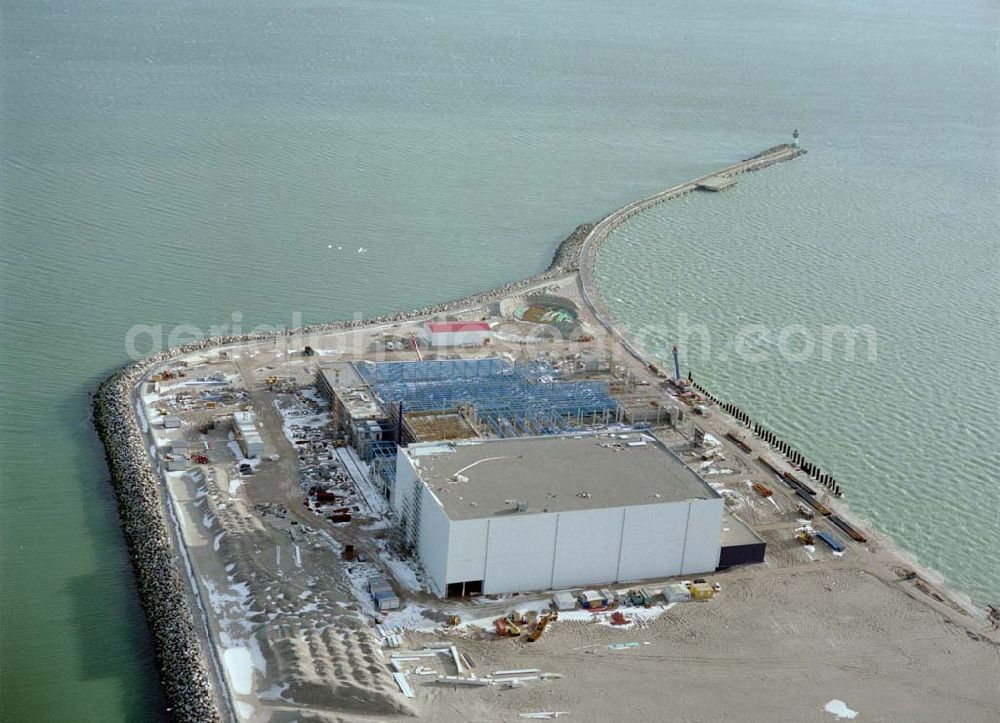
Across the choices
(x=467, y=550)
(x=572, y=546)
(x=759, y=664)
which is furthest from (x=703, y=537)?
(x=467, y=550)

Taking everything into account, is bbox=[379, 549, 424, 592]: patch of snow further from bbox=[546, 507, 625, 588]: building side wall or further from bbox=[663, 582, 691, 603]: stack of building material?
bbox=[663, 582, 691, 603]: stack of building material

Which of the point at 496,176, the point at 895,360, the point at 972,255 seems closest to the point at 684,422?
the point at 895,360

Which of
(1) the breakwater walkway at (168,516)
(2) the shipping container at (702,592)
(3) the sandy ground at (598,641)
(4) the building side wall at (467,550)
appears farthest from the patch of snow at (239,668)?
(2) the shipping container at (702,592)

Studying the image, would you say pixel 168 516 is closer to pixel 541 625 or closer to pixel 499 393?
pixel 541 625

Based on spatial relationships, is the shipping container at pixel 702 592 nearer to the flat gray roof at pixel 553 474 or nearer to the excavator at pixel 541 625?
the flat gray roof at pixel 553 474

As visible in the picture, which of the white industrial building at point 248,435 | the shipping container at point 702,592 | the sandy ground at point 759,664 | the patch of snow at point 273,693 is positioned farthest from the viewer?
the white industrial building at point 248,435

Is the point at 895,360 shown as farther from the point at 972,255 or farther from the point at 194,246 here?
the point at 194,246
